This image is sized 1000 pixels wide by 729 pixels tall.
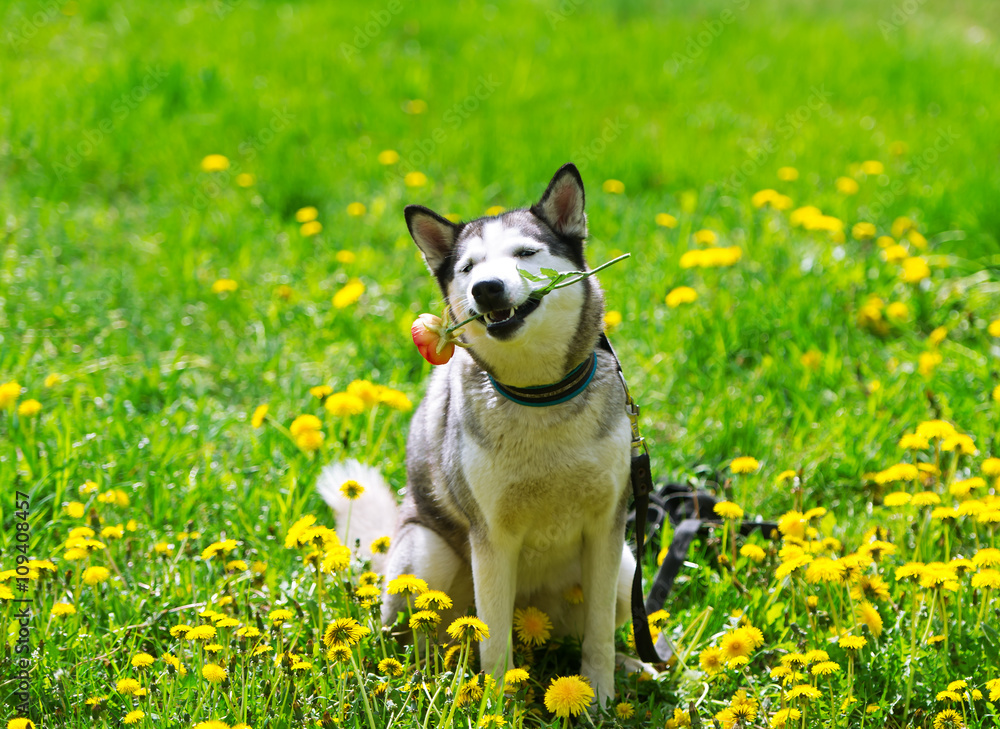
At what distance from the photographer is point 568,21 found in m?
7.75

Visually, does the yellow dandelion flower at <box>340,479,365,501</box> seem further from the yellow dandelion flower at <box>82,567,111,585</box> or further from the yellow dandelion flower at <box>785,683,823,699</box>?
the yellow dandelion flower at <box>785,683,823,699</box>

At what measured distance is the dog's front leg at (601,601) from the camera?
7.91 ft

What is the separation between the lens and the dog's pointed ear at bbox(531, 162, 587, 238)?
2357mm

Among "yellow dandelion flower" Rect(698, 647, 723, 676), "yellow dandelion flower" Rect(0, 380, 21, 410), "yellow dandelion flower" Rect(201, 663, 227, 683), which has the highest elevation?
"yellow dandelion flower" Rect(0, 380, 21, 410)

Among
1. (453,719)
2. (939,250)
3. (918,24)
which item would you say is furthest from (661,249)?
(918,24)

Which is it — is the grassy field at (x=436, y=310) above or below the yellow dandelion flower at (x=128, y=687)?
above

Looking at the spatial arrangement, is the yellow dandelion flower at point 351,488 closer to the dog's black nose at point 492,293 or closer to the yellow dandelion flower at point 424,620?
the yellow dandelion flower at point 424,620

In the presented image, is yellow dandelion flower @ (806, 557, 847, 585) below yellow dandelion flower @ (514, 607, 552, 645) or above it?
above

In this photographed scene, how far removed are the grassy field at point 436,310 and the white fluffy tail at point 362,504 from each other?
15 centimetres

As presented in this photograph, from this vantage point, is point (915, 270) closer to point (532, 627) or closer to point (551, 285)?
point (551, 285)

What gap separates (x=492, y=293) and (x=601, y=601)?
3.15 ft

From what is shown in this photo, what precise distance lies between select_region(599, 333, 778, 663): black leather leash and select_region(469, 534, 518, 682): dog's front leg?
0.38 m

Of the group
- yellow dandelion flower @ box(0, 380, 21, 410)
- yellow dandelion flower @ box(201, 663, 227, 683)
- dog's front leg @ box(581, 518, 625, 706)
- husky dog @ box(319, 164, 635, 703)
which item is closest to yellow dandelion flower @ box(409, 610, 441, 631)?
husky dog @ box(319, 164, 635, 703)

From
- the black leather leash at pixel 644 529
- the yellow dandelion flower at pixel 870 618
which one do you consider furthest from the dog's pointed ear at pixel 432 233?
the yellow dandelion flower at pixel 870 618
